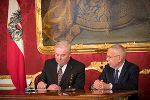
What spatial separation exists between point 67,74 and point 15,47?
186 centimetres

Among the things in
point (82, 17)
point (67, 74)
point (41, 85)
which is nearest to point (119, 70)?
point (67, 74)

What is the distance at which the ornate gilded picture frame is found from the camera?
555 cm

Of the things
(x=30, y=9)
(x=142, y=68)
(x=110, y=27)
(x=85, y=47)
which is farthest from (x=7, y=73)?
(x=142, y=68)

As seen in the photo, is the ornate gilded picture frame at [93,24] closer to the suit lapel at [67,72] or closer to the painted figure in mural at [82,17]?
the painted figure in mural at [82,17]

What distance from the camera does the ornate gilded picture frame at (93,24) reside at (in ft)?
18.2

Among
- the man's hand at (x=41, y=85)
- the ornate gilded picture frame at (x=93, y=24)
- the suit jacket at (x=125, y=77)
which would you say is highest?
the ornate gilded picture frame at (x=93, y=24)

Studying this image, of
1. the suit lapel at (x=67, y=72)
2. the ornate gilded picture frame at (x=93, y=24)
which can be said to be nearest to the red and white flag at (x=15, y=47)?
the ornate gilded picture frame at (x=93, y=24)

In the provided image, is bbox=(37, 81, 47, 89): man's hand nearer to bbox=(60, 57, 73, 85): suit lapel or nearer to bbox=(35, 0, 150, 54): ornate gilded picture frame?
bbox=(60, 57, 73, 85): suit lapel

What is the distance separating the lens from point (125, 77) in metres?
4.18

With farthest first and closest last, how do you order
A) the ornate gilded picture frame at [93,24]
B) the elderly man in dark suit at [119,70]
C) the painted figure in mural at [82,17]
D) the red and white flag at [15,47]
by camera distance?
the red and white flag at [15,47] → the painted figure in mural at [82,17] → the ornate gilded picture frame at [93,24] → the elderly man in dark suit at [119,70]

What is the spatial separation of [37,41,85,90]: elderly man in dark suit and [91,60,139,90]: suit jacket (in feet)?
1.32

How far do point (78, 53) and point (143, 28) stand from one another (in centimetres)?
142

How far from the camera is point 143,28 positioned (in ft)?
18.1

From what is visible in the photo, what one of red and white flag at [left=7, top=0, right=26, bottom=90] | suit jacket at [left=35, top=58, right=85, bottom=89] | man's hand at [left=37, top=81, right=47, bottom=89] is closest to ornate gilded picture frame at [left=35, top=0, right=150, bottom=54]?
red and white flag at [left=7, top=0, right=26, bottom=90]
